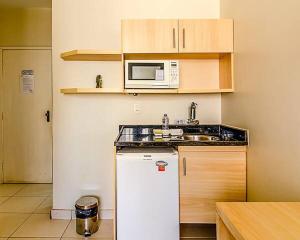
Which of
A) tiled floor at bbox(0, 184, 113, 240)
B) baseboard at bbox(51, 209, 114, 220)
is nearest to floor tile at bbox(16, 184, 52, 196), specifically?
tiled floor at bbox(0, 184, 113, 240)

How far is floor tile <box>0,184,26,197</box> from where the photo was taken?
11.4 feet

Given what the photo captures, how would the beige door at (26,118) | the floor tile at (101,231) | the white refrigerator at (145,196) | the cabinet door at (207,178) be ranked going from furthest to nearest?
the beige door at (26,118) → the floor tile at (101,231) → the cabinet door at (207,178) → the white refrigerator at (145,196)

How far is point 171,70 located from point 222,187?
111 centimetres

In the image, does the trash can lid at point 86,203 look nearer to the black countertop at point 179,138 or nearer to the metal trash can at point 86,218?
the metal trash can at point 86,218

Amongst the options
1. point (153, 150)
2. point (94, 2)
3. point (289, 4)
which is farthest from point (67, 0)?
point (289, 4)

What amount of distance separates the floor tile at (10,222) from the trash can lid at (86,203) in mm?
662

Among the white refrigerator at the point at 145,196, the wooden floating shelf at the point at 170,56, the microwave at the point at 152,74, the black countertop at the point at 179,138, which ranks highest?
the wooden floating shelf at the point at 170,56

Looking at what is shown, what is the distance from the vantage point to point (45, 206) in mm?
3076

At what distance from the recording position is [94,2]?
8.96 feet

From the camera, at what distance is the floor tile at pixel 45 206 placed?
9.62ft

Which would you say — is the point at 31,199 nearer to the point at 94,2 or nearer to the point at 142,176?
the point at 142,176

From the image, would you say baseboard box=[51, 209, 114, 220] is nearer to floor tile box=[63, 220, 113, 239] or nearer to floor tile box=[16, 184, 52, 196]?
floor tile box=[63, 220, 113, 239]

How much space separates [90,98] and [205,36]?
50.9 inches

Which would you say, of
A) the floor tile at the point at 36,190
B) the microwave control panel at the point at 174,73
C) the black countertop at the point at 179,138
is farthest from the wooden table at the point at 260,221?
the floor tile at the point at 36,190
